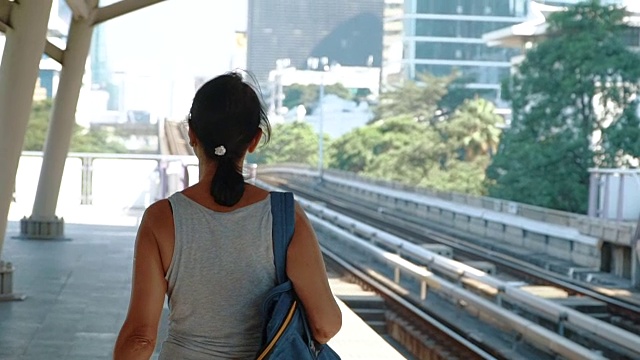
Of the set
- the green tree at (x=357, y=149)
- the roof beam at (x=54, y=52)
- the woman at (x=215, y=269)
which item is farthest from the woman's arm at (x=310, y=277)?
the green tree at (x=357, y=149)

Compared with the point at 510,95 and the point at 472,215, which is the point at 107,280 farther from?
the point at 510,95

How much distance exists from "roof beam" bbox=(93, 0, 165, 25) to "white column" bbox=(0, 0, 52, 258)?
431 cm

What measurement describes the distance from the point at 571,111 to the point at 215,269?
30.6m

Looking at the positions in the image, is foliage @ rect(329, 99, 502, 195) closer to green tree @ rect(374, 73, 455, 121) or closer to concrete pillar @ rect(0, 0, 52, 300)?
green tree @ rect(374, 73, 455, 121)

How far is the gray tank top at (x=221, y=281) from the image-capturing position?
2.18m

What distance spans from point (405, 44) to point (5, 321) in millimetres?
87765

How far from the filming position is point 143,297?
217cm

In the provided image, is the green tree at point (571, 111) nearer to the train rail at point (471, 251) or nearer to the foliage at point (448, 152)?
the train rail at point (471, 251)

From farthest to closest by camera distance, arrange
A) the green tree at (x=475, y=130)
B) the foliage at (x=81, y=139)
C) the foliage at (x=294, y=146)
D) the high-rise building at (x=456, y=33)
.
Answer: the high-rise building at (x=456, y=33) < the foliage at (x=294, y=146) < the foliage at (x=81, y=139) < the green tree at (x=475, y=130)

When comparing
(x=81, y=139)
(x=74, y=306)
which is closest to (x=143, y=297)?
(x=74, y=306)

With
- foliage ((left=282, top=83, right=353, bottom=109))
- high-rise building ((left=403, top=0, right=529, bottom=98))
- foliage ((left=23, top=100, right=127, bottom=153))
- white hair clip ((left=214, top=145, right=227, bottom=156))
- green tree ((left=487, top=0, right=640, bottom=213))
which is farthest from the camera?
high-rise building ((left=403, top=0, right=529, bottom=98))

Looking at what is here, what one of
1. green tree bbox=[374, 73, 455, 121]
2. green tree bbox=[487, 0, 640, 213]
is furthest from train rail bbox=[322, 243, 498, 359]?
green tree bbox=[374, 73, 455, 121]

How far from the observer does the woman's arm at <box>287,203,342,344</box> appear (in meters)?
2.18

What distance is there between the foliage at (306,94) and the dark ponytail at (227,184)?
7719 cm
